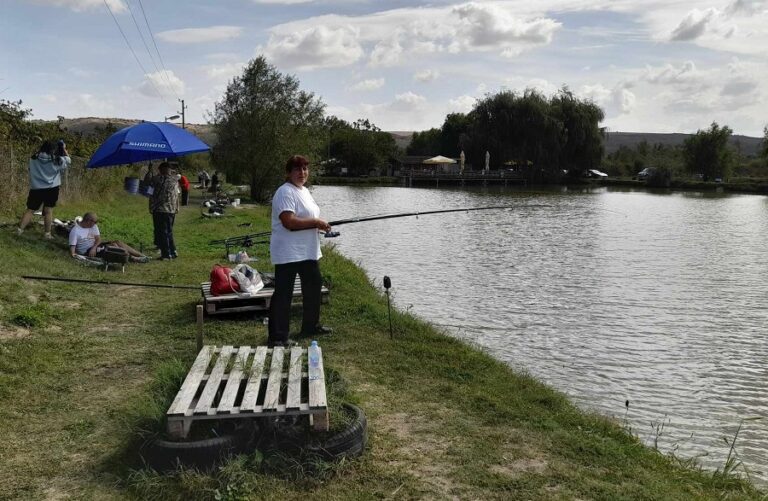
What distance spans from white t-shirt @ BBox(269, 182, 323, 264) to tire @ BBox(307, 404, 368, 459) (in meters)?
2.15

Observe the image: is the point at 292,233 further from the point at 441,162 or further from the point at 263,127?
the point at 441,162

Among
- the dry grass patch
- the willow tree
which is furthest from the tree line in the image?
the dry grass patch

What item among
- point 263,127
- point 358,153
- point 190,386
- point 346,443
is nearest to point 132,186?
point 190,386

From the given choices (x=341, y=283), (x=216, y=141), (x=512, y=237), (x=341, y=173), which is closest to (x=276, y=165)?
(x=216, y=141)

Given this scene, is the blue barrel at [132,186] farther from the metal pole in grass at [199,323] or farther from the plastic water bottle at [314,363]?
the plastic water bottle at [314,363]

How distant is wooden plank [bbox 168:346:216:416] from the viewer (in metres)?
4.06

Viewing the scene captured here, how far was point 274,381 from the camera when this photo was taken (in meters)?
4.55

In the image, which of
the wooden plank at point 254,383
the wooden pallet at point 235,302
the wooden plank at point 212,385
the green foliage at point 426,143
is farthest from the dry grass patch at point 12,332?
the green foliage at point 426,143

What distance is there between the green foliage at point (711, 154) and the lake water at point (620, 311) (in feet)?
180

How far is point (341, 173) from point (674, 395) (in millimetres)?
87759

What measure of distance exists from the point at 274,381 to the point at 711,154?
8016cm

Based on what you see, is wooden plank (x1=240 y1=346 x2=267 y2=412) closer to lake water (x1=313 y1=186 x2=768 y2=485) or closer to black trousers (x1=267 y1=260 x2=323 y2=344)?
black trousers (x1=267 y1=260 x2=323 y2=344)

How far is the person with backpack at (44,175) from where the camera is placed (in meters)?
11.3

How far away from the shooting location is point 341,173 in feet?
308
